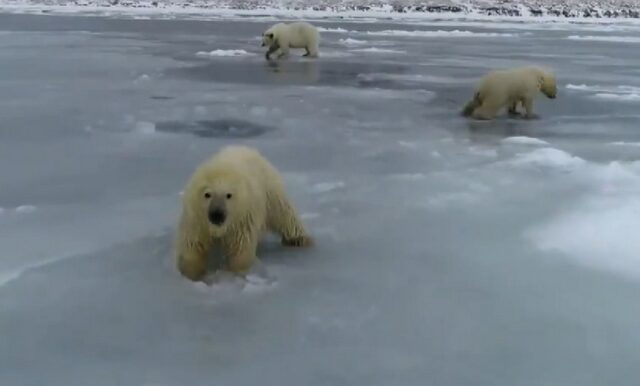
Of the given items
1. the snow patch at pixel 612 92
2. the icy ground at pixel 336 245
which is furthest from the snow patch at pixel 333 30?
the icy ground at pixel 336 245

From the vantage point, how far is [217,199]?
390 cm

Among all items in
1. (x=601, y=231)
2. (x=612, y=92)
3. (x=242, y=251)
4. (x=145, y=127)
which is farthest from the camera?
(x=612, y=92)

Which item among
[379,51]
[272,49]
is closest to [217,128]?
[272,49]

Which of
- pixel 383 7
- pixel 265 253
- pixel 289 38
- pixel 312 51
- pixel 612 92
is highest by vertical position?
pixel 289 38

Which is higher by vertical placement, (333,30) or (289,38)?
(289,38)

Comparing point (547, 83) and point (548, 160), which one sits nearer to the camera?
point (548, 160)

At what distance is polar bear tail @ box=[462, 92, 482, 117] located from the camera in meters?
9.10

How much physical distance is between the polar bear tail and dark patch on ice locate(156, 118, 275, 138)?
218 cm

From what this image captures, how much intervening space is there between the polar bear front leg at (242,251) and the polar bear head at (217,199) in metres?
0.12

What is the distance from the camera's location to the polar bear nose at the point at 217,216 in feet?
12.7

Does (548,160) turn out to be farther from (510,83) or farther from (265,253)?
(265,253)

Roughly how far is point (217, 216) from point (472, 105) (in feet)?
19.0

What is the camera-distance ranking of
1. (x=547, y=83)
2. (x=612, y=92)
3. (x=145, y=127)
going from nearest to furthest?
1. (x=145, y=127)
2. (x=547, y=83)
3. (x=612, y=92)

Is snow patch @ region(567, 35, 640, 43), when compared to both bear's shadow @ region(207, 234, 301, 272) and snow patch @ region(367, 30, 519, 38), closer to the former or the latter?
snow patch @ region(367, 30, 519, 38)
